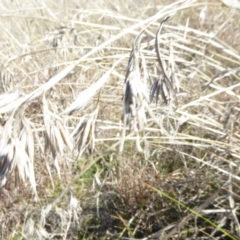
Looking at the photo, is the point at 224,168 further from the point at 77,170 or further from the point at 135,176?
the point at 77,170

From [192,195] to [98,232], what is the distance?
0.20m

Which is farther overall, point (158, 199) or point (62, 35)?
point (62, 35)

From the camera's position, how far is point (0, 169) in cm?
61

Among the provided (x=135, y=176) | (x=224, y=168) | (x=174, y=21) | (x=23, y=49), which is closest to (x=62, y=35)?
(x=23, y=49)

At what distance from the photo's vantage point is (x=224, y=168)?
1094 mm

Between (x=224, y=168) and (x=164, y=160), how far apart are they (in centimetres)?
21

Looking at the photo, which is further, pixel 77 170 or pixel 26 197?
pixel 77 170

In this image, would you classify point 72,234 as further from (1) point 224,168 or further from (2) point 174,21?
(2) point 174,21

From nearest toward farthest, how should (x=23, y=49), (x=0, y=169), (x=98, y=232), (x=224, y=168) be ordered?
(x=0, y=169)
(x=224, y=168)
(x=98, y=232)
(x=23, y=49)

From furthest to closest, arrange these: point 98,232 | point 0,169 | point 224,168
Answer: point 98,232 → point 224,168 → point 0,169

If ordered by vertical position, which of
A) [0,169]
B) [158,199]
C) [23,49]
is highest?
[0,169]

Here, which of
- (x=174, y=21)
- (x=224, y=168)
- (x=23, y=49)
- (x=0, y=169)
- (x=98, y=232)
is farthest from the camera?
(x=174, y=21)

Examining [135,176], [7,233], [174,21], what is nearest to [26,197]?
[7,233]

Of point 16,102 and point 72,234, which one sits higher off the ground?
point 16,102
